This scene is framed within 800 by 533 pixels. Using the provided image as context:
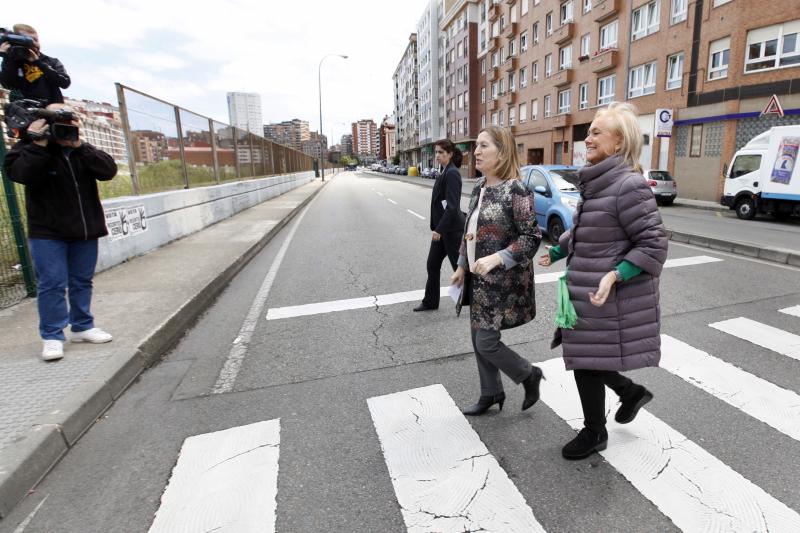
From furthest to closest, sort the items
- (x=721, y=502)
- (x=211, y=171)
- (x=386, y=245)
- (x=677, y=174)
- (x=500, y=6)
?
(x=500, y=6) < (x=677, y=174) < (x=211, y=171) < (x=386, y=245) < (x=721, y=502)

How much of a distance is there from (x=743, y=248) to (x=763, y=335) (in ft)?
16.2

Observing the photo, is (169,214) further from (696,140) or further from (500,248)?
(696,140)

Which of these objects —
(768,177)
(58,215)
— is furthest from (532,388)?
(768,177)

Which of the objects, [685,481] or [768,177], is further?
[768,177]

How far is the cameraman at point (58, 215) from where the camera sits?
11.8 ft

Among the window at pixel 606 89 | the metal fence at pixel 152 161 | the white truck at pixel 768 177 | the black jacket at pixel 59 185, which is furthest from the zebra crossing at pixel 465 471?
the window at pixel 606 89

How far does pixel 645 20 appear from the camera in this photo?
2444 cm

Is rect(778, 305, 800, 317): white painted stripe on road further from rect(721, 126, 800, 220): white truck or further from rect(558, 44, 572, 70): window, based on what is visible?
rect(558, 44, 572, 70): window

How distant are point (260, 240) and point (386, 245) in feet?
9.06

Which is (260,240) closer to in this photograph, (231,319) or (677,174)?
(231,319)

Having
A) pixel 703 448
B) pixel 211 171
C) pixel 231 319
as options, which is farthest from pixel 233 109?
pixel 703 448

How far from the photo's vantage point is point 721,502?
7.43ft

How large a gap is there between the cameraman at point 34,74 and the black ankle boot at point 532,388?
4322mm

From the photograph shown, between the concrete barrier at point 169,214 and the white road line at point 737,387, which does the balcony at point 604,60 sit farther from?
the white road line at point 737,387
